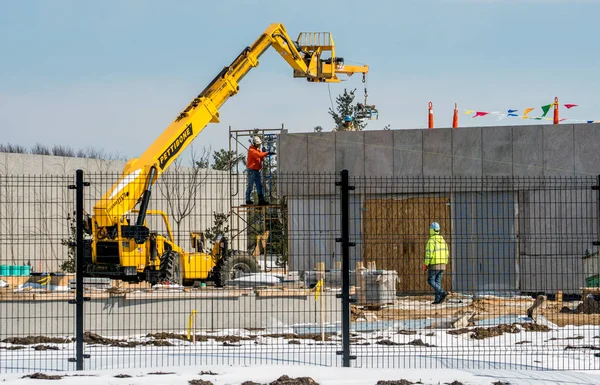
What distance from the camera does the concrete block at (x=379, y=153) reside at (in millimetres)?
24922

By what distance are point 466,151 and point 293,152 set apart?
4402 millimetres

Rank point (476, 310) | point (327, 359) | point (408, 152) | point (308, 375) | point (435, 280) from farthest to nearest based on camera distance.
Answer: point (408, 152)
point (435, 280)
point (476, 310)
point (327, 359)
point (308, 375)

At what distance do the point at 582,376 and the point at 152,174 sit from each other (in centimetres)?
1329

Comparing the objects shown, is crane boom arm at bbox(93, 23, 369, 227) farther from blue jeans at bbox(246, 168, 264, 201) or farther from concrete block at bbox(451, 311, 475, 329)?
concrete block at bbox(451, 311, 475, 329)

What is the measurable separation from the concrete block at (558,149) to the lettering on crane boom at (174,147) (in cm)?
871

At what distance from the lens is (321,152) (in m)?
25.4

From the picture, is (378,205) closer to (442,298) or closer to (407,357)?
(442,298)

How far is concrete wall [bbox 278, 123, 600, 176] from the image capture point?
23969mm

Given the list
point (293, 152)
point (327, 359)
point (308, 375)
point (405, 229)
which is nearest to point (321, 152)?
point (293, 152)

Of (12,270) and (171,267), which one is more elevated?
(171,267)

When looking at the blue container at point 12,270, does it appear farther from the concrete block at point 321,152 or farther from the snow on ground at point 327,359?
the snow on ground at point 327,359

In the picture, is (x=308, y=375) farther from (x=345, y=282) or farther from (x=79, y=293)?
(x=79, y=293)

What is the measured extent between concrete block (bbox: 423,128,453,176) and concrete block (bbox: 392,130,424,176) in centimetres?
12

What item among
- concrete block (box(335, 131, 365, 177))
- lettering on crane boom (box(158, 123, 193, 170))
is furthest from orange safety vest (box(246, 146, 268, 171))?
concrete block (box(335, 131, 365, 177))
